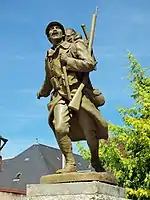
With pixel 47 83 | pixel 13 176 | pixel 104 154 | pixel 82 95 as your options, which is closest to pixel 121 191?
pixel 82 95

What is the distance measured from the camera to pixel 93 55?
6.20 metres

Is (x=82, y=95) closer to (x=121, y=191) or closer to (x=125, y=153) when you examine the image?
(x=121, y=191)

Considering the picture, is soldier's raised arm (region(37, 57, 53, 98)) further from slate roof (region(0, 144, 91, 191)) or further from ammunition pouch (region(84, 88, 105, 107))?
slate roof (region(0, 144, 91, 191))

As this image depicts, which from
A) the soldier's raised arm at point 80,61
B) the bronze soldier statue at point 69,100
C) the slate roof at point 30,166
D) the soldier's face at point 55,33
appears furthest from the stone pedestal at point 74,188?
the slate roof at point 30,166

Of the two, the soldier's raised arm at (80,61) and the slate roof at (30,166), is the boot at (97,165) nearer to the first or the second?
the soldier's raised arm at (80,61)

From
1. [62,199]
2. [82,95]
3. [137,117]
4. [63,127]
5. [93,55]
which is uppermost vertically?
[137,117]

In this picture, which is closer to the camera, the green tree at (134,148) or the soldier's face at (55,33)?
the soldier's face at (55,33)

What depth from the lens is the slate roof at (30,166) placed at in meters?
40.2

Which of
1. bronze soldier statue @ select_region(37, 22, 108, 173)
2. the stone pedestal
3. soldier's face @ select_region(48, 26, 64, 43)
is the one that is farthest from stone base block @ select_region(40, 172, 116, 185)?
soldier's face @ select_region(48, 26, 64, 43)

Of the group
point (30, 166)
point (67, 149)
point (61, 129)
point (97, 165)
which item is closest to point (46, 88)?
point (61, 129)

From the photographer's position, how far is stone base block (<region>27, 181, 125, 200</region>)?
17.6 ft

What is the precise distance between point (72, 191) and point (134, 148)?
12.8m

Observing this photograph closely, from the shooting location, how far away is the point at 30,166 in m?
42.2

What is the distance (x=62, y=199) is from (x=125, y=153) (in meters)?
13.8
